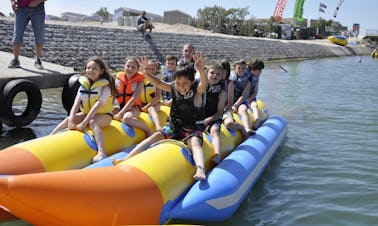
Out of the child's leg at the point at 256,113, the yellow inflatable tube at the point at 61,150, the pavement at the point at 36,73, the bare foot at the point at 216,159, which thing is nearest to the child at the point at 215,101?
the bare foot at the point at 216,159

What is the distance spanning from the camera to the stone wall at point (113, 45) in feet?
32.6

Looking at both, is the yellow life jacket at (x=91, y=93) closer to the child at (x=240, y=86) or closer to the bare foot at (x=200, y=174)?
the bare foot at (x=200, y=174)

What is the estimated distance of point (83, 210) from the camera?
2.37m

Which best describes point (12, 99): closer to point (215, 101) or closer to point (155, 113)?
point (155, 113)

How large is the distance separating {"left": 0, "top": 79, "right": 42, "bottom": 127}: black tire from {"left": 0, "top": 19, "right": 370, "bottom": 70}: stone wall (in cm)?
434

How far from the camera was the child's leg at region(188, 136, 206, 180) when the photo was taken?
10.0 ft

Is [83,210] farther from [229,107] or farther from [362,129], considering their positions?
[362,129]

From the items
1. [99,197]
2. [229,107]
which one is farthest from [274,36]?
[99,197]

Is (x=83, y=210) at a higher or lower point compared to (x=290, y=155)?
higher

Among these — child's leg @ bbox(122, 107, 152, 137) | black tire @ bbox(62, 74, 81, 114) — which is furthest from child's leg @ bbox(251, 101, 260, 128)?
black tire @ bbox(62, 74, 81, 114)

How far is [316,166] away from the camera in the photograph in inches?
180

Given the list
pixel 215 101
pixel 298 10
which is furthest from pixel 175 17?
pixel 215 101

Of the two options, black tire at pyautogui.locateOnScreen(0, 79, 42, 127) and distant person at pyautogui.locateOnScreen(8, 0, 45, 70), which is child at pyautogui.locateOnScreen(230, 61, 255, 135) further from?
distant person at pyautogui.locateOnScreen(8, 0, 45, 70)

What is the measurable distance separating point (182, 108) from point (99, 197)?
4.21 ft
